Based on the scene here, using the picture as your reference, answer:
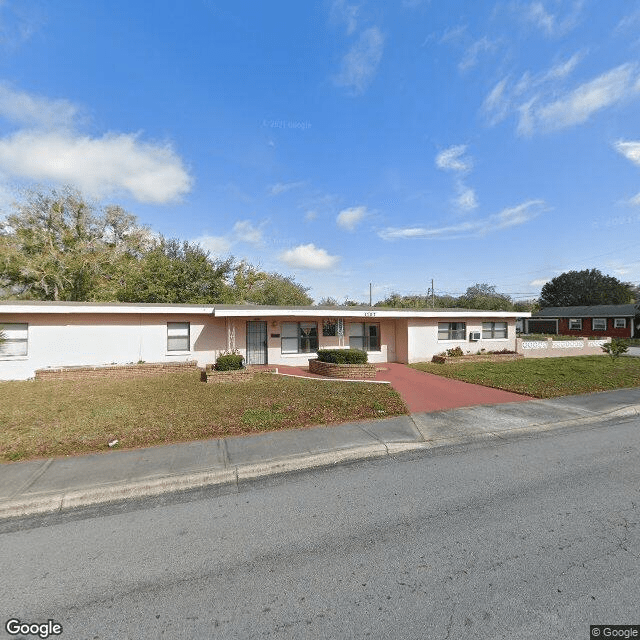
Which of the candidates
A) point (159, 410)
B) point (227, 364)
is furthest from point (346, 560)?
point (227, 364)

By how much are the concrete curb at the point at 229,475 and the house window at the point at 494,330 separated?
45.2 ft

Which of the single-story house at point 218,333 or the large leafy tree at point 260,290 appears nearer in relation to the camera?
the single-story house at point 218,333

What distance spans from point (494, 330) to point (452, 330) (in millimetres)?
3269

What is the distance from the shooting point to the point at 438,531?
136 inches

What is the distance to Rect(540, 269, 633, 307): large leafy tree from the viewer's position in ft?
165

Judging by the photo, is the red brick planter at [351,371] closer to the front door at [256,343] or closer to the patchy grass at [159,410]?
the patchy grass at [159,410]

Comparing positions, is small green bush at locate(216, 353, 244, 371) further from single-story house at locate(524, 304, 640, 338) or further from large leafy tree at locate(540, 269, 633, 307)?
large leafy tree at locate(540, 269, 633, 307)

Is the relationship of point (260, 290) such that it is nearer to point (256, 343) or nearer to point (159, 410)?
point (256, 343)

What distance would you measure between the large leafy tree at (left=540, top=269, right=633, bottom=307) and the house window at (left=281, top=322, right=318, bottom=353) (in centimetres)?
5470

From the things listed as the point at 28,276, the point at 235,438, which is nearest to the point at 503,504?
the point at 235,438

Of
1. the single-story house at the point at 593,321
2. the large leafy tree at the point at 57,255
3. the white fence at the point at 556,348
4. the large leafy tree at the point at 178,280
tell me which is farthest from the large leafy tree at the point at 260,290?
the single-story house at the point at 593,321

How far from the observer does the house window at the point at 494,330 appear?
19766 millimetres

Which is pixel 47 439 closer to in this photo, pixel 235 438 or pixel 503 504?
pixel 235 438

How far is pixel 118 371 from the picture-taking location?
12.7 meters
